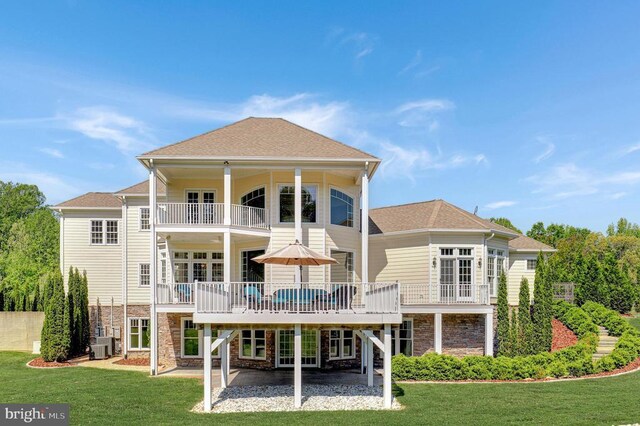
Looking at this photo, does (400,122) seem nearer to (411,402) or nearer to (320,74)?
(320,74)

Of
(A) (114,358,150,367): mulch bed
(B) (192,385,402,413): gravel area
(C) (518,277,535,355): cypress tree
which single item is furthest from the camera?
(A) (114,358,150,367): mulch bed

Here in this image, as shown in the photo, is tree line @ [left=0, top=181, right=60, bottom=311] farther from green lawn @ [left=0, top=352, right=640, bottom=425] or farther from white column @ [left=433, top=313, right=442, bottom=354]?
white column @ [left=433, top=313, right=442, bottom=354]

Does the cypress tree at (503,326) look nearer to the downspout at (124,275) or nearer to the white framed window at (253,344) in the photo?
the white framed window at (253,344)

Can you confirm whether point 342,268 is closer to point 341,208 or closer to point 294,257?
point 341,208

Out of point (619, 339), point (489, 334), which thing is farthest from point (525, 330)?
point (619, 339)

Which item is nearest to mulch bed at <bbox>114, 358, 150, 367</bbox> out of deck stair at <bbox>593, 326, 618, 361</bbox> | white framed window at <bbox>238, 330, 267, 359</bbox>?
white framed window at <bbox>238, 330, 267, 359</bbox>

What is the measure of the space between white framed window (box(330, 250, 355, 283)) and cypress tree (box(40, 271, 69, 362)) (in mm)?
11068

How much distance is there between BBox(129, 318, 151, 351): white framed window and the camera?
918 inches

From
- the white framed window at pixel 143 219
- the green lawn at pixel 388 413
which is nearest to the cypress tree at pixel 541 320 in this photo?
the green lawn at pixel 388 413

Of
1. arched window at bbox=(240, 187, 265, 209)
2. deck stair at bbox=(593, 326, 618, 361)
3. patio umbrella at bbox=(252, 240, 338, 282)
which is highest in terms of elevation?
arched window at bbox=(240, 187, 265, 209)

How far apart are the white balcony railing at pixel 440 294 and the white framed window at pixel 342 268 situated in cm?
218

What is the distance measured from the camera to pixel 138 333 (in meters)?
23.4

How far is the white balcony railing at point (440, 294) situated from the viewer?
67.5ft

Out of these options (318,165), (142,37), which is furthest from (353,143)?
(142,37)
